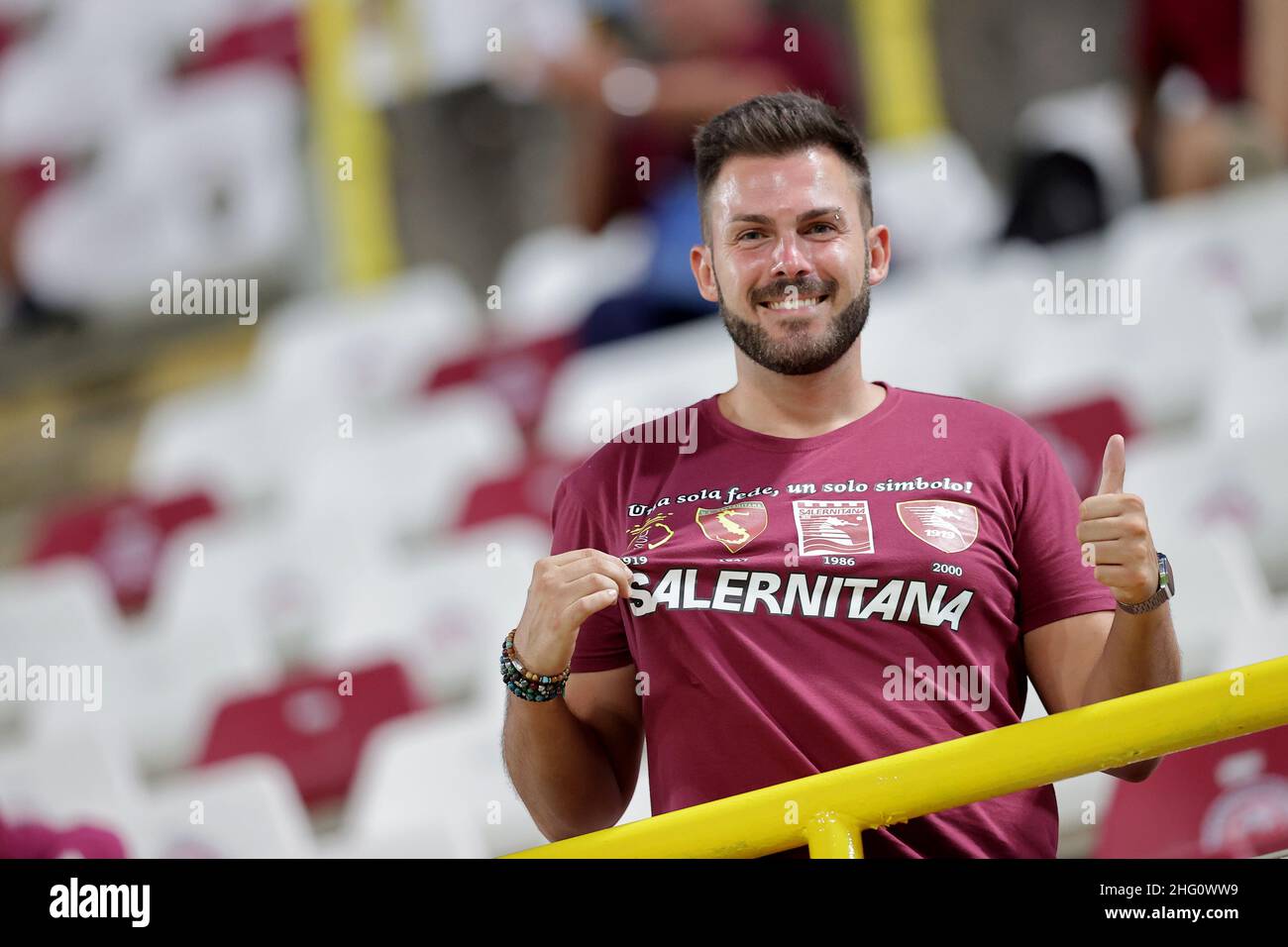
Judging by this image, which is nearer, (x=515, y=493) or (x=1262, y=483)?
(x=1262, y=483)

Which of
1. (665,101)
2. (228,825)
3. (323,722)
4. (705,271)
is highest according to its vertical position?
(665,101)

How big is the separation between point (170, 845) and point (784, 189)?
128 cm

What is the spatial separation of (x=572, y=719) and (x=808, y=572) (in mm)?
205

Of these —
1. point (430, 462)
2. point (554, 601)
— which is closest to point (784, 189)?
point (554, 601)

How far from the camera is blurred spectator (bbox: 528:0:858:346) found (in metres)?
3.02

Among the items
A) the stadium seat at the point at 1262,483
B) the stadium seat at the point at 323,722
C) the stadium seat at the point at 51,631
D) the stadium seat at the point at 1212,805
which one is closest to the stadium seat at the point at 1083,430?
the stadium seat at the point at 1262,483

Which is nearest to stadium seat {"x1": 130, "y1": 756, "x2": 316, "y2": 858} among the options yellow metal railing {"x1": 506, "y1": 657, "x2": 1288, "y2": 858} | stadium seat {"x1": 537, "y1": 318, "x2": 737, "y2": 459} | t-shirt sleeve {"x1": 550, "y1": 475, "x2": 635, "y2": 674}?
stadium seat {"x1": 537, "y1": 318, "x2": 737, "y2": 459}

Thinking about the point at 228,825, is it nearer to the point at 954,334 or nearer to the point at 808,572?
the point at 808,572

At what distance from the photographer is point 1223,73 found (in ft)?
9.28

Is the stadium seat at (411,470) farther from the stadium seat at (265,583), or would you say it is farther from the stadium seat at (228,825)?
the stadium seat at (228,825)

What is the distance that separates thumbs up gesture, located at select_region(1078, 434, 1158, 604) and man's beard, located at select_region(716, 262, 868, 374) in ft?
0.81

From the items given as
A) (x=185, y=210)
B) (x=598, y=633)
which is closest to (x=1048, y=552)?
(x=598, y=633)

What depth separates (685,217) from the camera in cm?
285
